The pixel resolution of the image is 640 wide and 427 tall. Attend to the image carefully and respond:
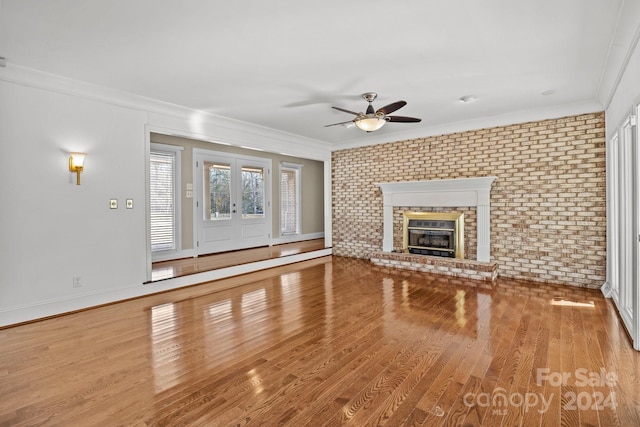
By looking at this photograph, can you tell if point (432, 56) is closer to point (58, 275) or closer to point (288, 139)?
point (288, 139)

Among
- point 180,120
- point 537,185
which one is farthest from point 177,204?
point 537,185

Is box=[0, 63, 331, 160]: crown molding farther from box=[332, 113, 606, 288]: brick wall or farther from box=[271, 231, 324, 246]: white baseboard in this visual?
box=[271, 231, 324, 246]: white baseboard

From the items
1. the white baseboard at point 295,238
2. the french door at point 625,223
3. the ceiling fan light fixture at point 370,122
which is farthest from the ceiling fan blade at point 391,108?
the white baseboard at point 295,238

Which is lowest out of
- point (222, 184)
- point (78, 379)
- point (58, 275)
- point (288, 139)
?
point (78, 379)

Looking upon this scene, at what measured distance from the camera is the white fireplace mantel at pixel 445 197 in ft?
18.1

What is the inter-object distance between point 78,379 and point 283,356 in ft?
4.86

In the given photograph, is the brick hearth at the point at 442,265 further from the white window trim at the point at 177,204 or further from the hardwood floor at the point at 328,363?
the white window trim at the point at 177,204

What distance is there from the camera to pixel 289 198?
9352 mm

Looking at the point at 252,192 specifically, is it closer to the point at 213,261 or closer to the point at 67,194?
the point at 213,261

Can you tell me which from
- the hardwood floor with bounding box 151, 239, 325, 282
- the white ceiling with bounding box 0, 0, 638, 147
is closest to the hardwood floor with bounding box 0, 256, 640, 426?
the hardwood floor with bounding box 151, 239, 325, 282

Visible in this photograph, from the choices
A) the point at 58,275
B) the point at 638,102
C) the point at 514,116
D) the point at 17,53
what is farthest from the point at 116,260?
the point at 514,116

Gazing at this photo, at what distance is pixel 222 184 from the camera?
25.1 feet

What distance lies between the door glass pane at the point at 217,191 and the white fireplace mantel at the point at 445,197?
361 centimetres

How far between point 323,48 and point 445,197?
3.86 metres
